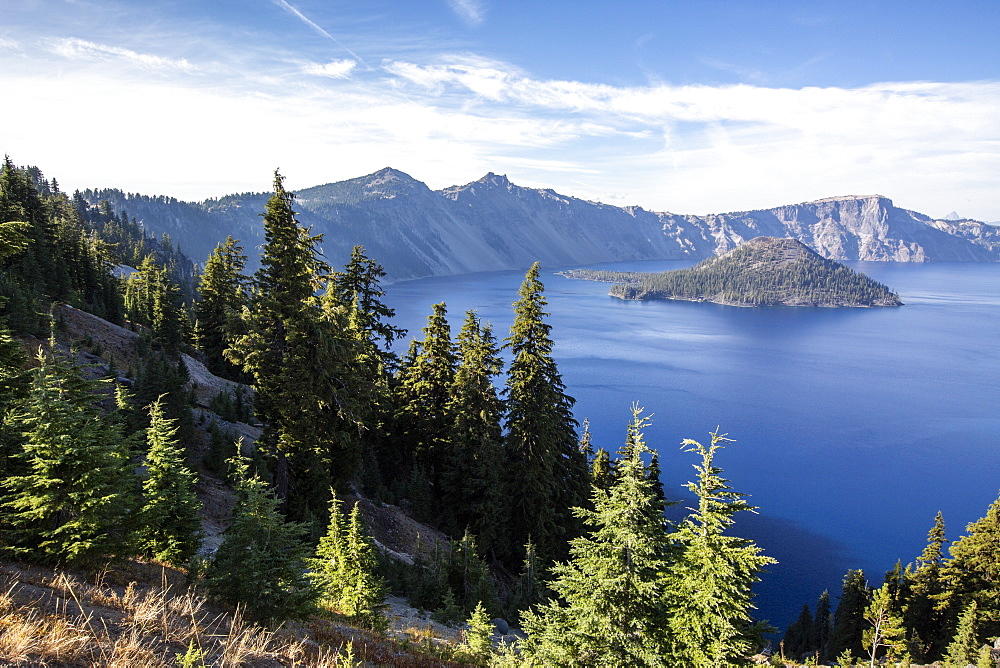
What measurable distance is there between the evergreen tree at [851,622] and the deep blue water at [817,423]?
17.0 feet

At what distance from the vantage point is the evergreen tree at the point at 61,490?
29.1 ft

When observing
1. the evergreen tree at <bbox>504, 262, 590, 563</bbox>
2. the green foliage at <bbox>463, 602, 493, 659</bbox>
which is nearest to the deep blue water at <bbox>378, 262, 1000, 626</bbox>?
the evergreen tree at <bbox>504, 262, 590, 563</bbox>

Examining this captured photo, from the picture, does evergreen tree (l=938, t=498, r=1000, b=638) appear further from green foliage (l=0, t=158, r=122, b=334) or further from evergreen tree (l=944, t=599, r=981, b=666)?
green foliage (l=0, t=158, r=122, b=334)

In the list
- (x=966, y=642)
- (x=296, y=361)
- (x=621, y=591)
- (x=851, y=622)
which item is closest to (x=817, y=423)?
(x=851, y=622)

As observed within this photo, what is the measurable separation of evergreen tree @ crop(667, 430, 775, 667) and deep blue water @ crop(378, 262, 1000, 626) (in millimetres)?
38922

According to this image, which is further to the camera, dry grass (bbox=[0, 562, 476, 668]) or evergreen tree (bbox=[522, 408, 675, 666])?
evergreen tree (bbox=[522, 408, 675, 666])

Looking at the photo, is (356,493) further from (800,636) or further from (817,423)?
(817,423)

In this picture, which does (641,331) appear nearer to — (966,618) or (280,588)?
(966,618)

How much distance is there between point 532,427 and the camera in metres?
27.7

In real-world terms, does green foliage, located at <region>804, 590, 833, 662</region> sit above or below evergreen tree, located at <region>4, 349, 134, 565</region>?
below

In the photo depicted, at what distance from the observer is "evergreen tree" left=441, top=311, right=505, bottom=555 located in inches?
1080

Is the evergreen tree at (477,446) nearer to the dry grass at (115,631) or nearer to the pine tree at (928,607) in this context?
the dry grass at (115,631)

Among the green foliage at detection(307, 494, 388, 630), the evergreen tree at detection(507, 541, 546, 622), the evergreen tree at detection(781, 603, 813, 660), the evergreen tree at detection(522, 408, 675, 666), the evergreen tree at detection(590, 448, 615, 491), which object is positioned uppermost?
the evergreen tree at detection(522, 408, 675, 666)

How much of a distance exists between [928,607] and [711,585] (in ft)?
115
